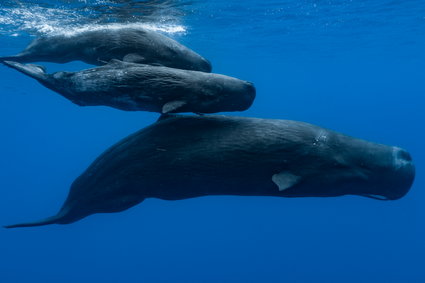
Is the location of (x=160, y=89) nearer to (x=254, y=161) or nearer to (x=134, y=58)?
(x=134, y=58)

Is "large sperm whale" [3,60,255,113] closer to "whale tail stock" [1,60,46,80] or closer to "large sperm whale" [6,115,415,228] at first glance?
"large sperm whale" [6,115,415,228]

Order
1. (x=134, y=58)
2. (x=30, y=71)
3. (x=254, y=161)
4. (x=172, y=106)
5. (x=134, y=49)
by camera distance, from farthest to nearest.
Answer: (x=134, y=49)
(x=134, y=58)
(x=30, y=71)
(x=254, y=161)
(x=172, y=106)

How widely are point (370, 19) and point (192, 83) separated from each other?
27953 millimetres

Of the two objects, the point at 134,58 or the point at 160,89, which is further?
the point at 134,58

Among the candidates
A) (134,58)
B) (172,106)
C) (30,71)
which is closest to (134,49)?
(134,58)

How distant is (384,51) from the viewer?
1889 inches

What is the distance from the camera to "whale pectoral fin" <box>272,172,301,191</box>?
5.62 m

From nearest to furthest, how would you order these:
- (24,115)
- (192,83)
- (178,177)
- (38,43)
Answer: (192,83) → (178,177) → (38,43) → (24,115)

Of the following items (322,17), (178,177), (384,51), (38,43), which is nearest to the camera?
(178,177)

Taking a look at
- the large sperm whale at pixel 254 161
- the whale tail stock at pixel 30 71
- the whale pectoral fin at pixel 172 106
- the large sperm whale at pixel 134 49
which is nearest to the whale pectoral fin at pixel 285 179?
the large sperm whale at pixel 254 161

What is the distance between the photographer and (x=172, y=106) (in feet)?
18.4

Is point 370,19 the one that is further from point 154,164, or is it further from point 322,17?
point 154,164

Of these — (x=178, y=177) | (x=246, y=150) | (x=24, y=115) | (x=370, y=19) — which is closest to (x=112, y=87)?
(x=178, y=177)

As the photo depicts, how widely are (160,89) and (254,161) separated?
1.86 m
